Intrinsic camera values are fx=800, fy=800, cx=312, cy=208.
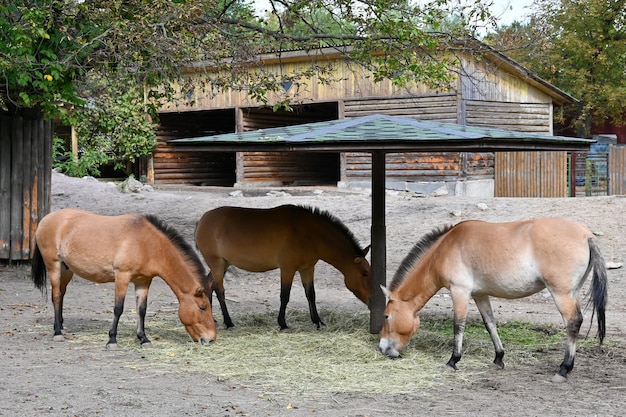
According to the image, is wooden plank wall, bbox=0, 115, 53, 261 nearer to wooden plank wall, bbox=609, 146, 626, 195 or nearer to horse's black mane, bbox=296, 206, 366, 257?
horse's black mane, bbox=296, 206, 366, 257

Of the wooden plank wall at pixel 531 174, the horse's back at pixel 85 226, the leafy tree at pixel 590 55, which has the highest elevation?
the leafy tree at pixel 590 55

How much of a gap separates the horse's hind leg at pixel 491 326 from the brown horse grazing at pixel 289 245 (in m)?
1.75

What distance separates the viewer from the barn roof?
6.80 m

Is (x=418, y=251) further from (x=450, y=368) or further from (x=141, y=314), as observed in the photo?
(x=141, y=314)

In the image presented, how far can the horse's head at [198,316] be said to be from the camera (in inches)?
295

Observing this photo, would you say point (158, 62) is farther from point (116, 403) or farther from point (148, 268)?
point (116, 403)

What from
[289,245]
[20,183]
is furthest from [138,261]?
[20,183]

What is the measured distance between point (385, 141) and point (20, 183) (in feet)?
24.9

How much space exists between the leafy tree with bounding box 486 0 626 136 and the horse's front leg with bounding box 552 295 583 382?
80.9 feet

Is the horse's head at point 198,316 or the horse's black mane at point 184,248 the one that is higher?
the horse's black mane at point 184,248

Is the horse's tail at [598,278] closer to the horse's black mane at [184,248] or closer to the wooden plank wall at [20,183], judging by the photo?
the horse's black mane at [184,248]

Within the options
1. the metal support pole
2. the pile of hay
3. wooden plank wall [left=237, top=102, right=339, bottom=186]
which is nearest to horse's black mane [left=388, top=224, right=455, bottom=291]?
the pile of hay

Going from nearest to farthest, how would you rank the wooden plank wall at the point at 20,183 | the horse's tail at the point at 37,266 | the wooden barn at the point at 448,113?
the horse's tail at the point at 37,266 < the wooden plank wall at the point at 20,183 < the wooden barn at the point at 448,113

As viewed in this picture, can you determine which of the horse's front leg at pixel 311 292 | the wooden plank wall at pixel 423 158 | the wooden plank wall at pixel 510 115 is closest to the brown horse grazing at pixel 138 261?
the horse's front leg at pixel 311 292
